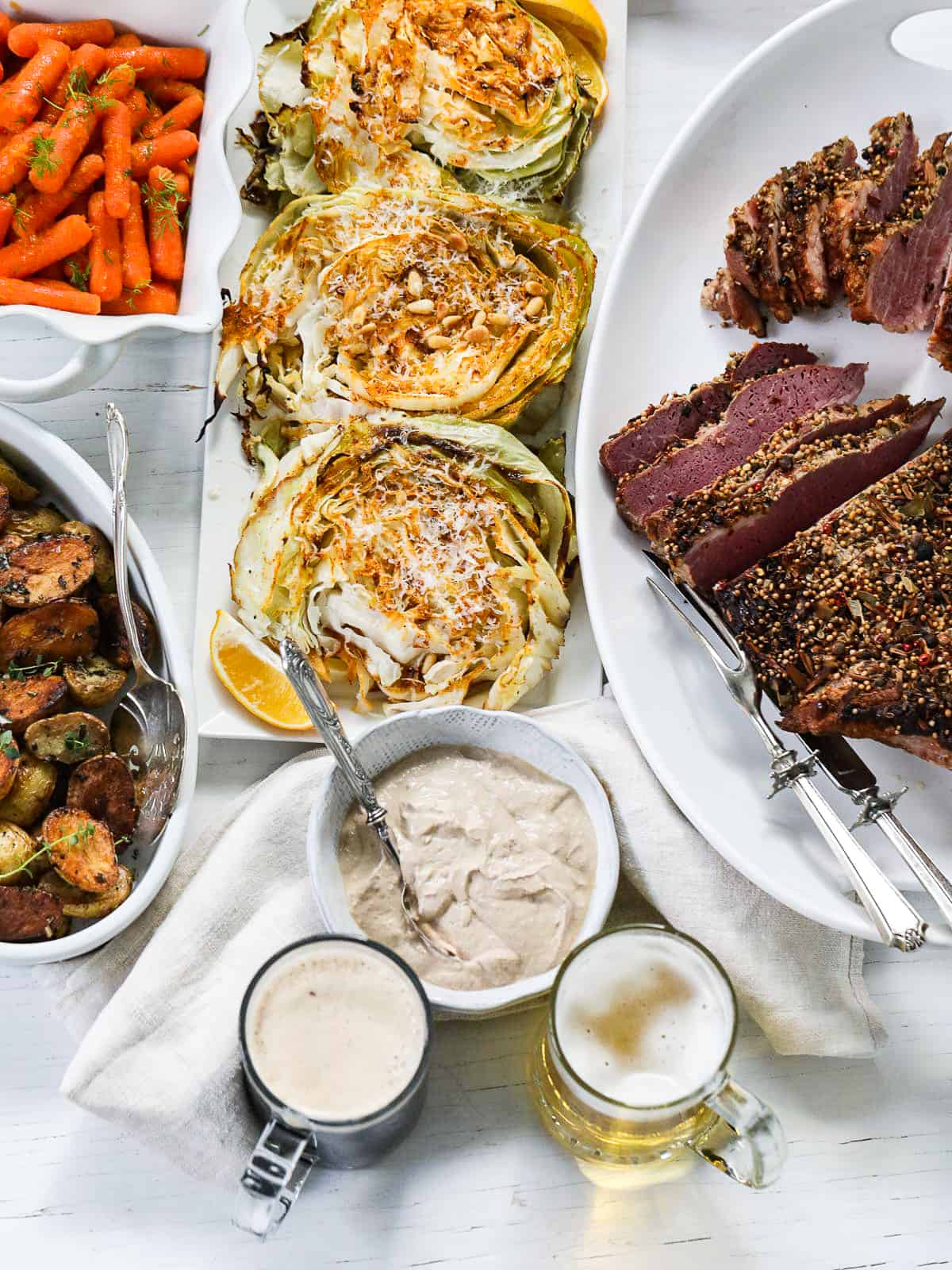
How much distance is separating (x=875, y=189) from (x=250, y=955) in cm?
229

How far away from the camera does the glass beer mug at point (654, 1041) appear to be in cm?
265

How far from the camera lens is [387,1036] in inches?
105

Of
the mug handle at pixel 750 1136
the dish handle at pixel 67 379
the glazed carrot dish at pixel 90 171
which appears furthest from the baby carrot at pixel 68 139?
the mug handle at pixel 750 1136

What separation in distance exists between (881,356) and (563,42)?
1161 millimetres

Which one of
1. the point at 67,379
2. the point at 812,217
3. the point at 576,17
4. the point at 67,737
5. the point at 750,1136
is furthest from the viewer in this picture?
the point at 576,17

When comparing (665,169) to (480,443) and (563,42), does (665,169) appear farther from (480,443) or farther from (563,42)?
(480,443)

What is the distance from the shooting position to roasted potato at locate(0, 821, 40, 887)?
9.32ft

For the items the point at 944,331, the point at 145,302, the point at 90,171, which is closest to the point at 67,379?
the point at 145,302

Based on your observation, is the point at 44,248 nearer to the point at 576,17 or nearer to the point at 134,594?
the point at 134,594

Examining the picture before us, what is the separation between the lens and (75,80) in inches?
130

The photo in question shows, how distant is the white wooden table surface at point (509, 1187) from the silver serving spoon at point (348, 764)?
0.38 meters

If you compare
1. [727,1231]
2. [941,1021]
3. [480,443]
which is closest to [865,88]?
[480,443]

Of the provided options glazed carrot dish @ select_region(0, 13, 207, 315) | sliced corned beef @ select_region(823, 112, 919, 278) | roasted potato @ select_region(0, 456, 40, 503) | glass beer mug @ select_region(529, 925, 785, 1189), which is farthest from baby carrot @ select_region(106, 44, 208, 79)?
glass beer mug @ select_region(529, 925, 785, 1189)

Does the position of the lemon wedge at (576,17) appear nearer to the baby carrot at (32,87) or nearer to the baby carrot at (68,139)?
the baby carrot at (68,139)
